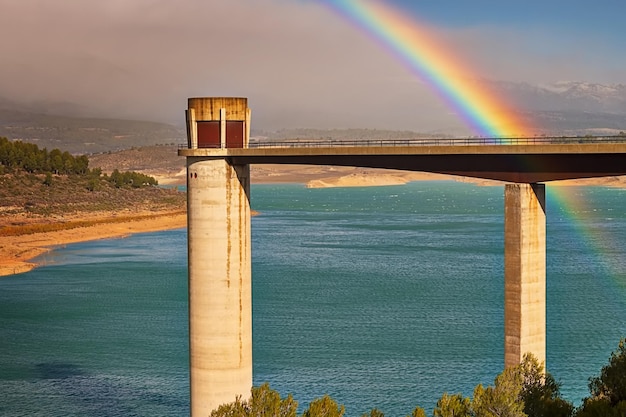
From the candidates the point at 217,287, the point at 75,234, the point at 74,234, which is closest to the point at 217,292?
the point at 217,287

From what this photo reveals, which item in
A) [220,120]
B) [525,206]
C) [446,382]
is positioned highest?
[220,120]

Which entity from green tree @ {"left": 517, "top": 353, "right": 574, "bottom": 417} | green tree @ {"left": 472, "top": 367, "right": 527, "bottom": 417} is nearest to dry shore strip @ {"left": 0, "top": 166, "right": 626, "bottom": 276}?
green tree @ {"left": 517, "top": 353, "right": 574, "bottom": 417}

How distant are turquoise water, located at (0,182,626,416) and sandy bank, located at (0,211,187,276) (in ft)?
13.8

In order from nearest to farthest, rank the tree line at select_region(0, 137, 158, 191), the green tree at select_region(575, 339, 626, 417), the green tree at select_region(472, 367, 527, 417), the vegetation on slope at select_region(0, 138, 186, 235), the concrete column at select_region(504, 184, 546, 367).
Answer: the green tree at select_region(472, 367, 527, 417), the green tree at select_region(575, 339, 626, 417), the concrete column at select_region(504, 184, 546, 367), the vegetation on slope at select_region(0, 138, 186, 235), the tree line at select_region(0, 137, 158, 191)

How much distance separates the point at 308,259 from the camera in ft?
347

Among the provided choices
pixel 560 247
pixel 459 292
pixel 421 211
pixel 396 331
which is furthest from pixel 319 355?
pixel 421 211

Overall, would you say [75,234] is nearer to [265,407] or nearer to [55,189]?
[55,189]

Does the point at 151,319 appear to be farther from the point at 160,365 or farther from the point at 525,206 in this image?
the point at 525,206

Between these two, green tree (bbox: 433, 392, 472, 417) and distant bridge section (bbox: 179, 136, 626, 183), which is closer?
green tree (bbox: 433, 392, 472, 417)

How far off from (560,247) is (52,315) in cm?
6311

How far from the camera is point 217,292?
39.6 metres

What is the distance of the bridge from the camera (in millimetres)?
34062

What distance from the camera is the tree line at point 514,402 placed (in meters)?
27.9

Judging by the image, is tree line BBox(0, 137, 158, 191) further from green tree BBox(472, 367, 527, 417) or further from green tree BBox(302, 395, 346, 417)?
green tree BBox(472, 367, 527, 417)
